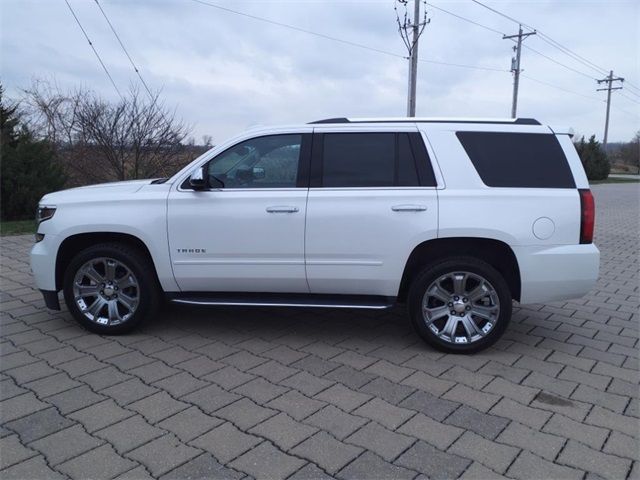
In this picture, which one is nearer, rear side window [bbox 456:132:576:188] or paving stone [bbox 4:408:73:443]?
paving stone [bbox 4:408:73:443]

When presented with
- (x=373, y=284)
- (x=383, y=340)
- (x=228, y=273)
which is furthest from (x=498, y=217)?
(x=228, y=273)

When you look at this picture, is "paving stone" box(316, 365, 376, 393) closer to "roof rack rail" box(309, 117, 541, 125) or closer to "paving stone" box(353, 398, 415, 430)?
"paving stone" box(353, 398, 415, 430)

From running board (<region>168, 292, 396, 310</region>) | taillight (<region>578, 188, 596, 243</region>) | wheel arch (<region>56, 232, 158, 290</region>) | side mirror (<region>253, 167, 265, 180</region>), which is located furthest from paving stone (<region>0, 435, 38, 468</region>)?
taillight (<region>578, 188, 596, 243</region>)

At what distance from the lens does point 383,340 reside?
460 centimetres

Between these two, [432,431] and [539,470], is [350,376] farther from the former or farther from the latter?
[539,470]

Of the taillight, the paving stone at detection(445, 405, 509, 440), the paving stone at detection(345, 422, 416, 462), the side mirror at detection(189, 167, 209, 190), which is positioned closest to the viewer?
the paving stone at detection(345, 422, 416, 462)

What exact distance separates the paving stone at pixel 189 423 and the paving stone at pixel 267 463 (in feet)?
1.22

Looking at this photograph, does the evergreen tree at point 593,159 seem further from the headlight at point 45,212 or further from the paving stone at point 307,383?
the headlight at point 45,212

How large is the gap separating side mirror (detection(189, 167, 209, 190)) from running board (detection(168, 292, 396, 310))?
3.02 ft

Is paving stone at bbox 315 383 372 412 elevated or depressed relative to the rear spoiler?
depressed

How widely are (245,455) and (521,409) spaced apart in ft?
5.79

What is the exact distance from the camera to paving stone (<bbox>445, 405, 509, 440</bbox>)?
10.2 ft

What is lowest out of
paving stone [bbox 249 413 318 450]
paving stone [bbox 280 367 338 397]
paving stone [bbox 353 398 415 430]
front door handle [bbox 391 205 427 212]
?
paving stone [bbox 249 413 318 450]

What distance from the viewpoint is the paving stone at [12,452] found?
276 cm
